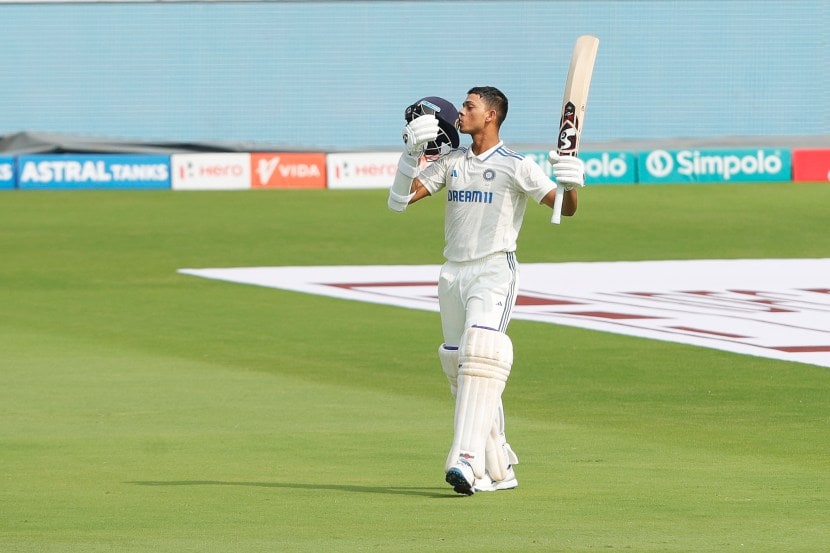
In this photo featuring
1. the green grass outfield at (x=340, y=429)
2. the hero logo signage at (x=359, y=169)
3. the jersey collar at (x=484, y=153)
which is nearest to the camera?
the green grass outfield at (x=340, y=429)

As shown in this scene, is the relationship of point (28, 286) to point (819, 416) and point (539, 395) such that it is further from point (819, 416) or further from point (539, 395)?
point (819, 416)

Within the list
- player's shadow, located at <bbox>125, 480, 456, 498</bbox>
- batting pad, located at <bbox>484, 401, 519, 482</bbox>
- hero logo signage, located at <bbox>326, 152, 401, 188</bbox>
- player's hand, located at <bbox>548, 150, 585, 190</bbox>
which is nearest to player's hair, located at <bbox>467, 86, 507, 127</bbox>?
player's hand, located at <bbox>548, 150, 585, 190</bbox>

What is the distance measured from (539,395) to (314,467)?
321 cm

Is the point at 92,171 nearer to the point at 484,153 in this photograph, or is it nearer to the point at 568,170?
the point at 484,153

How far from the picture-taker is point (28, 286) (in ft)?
64.1

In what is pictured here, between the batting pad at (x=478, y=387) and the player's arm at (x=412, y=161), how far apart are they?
0.79 metres

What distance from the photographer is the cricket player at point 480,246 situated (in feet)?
26.2

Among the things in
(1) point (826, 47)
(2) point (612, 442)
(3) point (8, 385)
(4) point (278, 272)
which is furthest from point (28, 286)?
(1) point (826, 47)

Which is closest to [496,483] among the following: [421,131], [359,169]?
[421,131]

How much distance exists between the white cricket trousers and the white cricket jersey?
5cm

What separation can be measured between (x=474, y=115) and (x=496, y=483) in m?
1.78

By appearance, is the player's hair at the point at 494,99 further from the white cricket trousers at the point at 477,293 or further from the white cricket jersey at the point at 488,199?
the white cricket trousers at the point at 477,293

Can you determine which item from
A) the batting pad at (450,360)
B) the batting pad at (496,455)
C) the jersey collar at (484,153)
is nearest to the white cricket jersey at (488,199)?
the jersey collar at (484,153)

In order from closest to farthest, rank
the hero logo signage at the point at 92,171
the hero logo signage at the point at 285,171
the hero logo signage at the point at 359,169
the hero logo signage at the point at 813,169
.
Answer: the hero logo signage at the point at 92,171 < the hero logo signage at the point at 359,169 < the hero logo signage at the point at 285,171 < the hero logo signage at the point at 813,169
